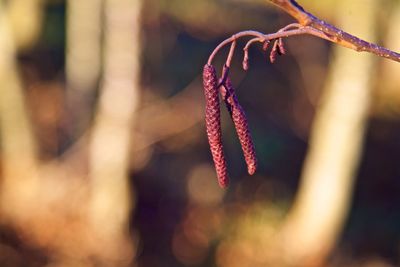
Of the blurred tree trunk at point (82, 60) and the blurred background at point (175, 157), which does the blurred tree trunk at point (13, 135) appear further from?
the blurred tree trunk at point (82, 60)

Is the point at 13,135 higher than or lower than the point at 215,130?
lower

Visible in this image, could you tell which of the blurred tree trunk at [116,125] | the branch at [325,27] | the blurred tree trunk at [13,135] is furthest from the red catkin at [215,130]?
the blurred tree trunk at [13,135]

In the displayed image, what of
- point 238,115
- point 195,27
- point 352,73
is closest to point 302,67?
point 195,27

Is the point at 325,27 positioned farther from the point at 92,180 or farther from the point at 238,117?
the point at 92,180

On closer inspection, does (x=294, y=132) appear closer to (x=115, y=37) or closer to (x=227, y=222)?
(x=227, y=222)

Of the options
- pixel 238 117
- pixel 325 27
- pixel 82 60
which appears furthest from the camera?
pixel 82 60

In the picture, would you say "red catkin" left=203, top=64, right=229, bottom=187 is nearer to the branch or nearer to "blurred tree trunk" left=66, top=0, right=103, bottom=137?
the branch

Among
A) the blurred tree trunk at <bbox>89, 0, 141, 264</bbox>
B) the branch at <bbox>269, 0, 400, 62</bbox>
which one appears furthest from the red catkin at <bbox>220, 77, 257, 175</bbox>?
the blurred tree trunk at <bbox>89, 0, 141, 264</bbox>

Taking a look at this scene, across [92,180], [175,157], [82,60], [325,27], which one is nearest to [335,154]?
[92,180]
